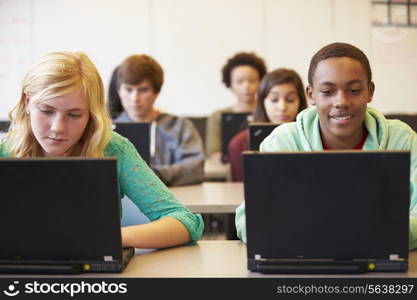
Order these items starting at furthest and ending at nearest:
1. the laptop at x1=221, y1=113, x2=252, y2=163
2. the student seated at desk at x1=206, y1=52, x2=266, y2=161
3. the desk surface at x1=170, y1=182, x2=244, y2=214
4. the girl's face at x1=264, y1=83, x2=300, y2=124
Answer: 1. the student seated at desk at x1=206, y1=52, x2=266, y2=161
2. the laptop at x1=221, y1=113, x2=252, y2=163
3. the girl's face at x1=264, y1=83, x2=300, y2=124
4. the desk surface at x1=170, y1=182, x2=244, y2=214

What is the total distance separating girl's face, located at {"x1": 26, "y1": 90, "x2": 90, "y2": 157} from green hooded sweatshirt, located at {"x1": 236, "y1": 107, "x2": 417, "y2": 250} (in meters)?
0.45

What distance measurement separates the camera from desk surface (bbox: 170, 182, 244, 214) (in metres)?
2.95

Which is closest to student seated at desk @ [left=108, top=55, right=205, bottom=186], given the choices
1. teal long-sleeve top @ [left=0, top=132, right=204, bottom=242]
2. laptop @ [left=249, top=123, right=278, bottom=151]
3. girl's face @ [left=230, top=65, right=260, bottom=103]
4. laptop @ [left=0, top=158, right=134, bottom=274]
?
laptop @ [left=249, top=123, right=278, bottom=151]

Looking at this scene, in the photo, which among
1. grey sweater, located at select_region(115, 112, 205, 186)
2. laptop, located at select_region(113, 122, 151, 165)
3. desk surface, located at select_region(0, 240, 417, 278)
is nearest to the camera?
desk surface, located at select_region(0, 240, 417, 278)

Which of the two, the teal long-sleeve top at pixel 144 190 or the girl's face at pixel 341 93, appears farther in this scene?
the teal long-sleeve top at pixel 144 190

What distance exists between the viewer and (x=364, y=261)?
Result: 1.43 meters

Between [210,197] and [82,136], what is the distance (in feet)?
4.51

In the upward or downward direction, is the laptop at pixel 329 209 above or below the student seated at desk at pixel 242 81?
below

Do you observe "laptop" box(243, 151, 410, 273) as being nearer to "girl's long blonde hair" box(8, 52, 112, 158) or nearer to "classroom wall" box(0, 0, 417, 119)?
"girl's long blonde hair" box(8, 52, 112, 158)

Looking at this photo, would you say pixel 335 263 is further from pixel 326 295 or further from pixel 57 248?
pixel 57 248

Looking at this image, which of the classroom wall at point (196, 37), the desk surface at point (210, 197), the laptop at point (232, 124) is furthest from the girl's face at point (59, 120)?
the classroom wall at point (196, 37)

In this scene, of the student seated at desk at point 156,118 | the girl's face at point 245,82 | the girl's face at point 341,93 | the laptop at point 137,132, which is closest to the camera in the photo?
the girl's face at point 341,93

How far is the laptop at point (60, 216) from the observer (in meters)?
1.39

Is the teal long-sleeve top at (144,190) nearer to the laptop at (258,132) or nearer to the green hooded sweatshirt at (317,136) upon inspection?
the green hooded sweatshirt at (317,136)
